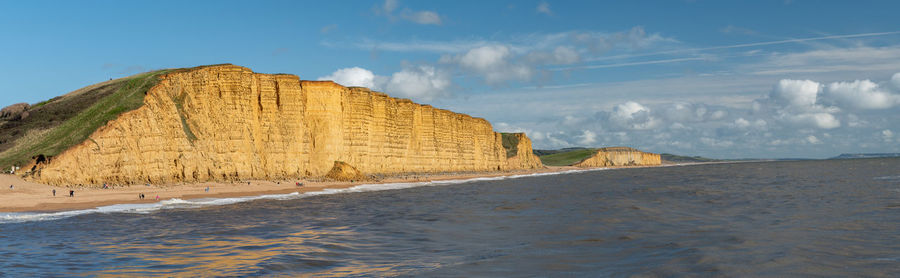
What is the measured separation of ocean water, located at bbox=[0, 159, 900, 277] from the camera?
10508mm

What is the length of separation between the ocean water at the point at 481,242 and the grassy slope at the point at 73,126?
19.6 m

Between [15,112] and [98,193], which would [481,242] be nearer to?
[98,193]

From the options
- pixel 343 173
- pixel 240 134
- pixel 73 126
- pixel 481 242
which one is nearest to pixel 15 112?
pixel 73 126

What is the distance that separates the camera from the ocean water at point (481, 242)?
10508mm

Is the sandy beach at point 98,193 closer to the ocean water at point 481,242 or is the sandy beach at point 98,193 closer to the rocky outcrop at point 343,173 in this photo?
the ocean water at point 481,242

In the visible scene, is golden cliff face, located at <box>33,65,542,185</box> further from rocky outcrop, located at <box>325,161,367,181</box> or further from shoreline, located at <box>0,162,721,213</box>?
shoreline, located at <box>0,162,721,213</box>

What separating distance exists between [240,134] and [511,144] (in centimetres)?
10164

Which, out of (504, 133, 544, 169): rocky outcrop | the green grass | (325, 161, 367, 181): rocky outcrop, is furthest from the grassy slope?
the green grass

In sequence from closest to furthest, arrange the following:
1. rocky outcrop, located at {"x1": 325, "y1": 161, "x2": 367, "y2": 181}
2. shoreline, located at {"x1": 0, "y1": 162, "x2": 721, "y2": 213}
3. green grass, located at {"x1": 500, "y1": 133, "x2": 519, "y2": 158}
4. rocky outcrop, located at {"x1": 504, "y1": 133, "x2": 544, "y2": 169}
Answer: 1. shoreline, located at {"x1": 0, "y1": 162, "x2": 721, "y2": 213}
2. rocky outcrop, located at {"x1": 325, "y1": 161, "x2": 367, "y2": 181}
3. rocky outcrop, located at {"x1": 504, "y1": 133, "x2": 544, "y2": 169}
4. green grass, located at {"x1": 500, "y1": 133, "x2": 519, "y2": 158}

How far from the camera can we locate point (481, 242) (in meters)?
14.7

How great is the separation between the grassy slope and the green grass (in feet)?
326

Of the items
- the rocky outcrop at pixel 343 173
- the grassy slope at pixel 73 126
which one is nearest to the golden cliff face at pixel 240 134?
the grassy slope at pixel 73 126

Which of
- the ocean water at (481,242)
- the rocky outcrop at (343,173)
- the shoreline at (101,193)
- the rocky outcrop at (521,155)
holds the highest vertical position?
the rocky outcrop at (521,155)

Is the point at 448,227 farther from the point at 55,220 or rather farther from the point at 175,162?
the point at 175,162
